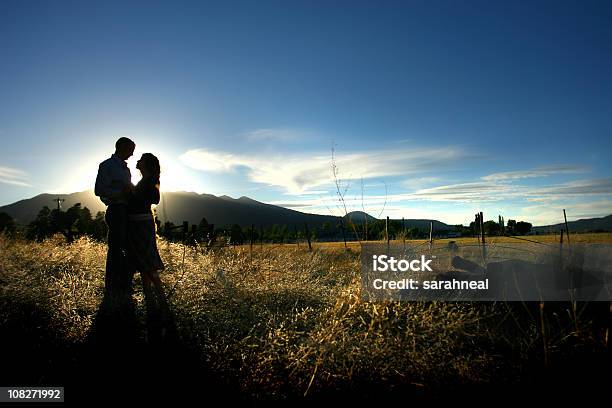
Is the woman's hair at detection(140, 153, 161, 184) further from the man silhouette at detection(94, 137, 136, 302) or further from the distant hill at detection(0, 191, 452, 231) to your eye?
the distant hill at detection(0, 191, 452, 231)

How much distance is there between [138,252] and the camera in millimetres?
5156

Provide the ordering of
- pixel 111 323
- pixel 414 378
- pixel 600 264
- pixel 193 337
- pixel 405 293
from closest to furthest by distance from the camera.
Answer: pixel 414 378
pixel 193 337
pixel 111 323
pixel 405 293
pixel 600 264

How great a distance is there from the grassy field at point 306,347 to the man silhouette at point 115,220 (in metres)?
0.31

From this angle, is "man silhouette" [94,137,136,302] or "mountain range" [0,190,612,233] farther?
"mountain range" [0,190,612,233]

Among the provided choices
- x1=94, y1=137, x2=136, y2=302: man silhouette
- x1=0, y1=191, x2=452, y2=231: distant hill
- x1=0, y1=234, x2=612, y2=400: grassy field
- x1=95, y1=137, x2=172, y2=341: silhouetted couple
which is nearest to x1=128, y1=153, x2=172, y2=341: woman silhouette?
x1=95, y1=137, x2=172, y2=341: silhouetted couple

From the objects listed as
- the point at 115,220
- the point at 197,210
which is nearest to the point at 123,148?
the point at 115,220

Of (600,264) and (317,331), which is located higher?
(600,264)

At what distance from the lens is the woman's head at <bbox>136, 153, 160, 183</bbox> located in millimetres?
5293

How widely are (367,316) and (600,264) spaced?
484cm

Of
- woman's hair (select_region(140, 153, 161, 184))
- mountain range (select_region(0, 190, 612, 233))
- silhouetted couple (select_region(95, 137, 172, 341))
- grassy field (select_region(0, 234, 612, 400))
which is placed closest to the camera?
grassy field (select_region(0, 234, 612, 400))

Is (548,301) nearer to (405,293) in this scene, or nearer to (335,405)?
(405,293)

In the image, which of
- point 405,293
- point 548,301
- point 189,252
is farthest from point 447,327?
point 189,252

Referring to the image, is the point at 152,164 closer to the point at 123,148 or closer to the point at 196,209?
the point at 123,148

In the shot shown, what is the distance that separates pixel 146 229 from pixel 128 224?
0.81 feet
